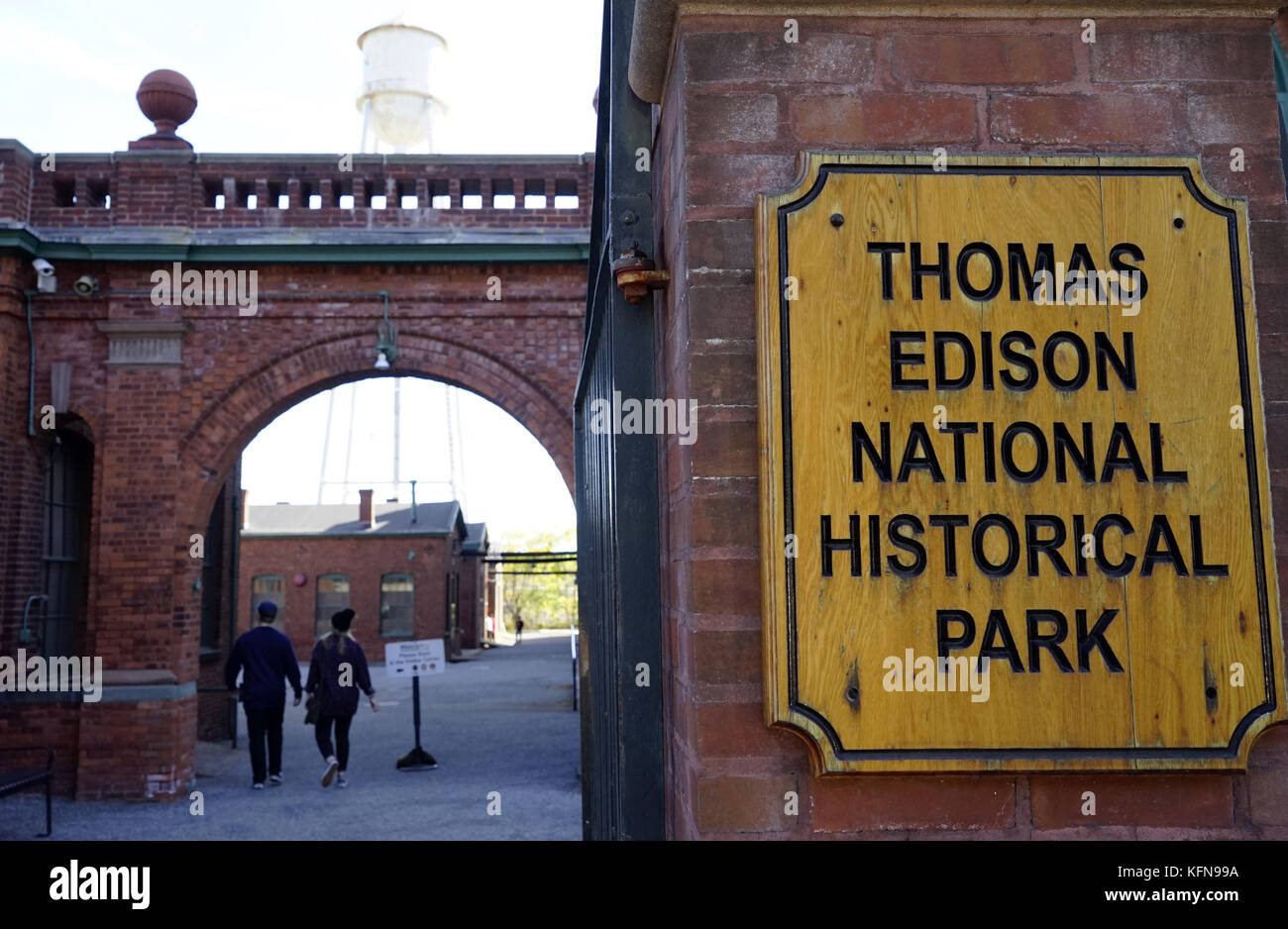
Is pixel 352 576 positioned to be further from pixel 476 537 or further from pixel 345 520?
pixel 476 537

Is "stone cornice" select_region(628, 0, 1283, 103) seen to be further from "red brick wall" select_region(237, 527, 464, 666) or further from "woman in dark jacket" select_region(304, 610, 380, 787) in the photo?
"red brick wall" select_region(237, 527, 464, 666)

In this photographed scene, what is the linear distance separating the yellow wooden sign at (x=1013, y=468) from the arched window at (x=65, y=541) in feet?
36.8

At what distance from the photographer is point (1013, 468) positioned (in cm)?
178

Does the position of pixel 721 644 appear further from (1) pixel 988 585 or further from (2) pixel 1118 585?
(2) pixel 1118 585

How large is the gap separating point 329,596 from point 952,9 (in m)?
33.3

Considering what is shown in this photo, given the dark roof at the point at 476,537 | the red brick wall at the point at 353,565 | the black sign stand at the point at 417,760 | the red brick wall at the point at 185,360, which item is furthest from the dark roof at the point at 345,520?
the red brick wall at the point at 185,360

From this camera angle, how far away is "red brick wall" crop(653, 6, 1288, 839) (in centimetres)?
173

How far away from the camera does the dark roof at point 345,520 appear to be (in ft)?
110

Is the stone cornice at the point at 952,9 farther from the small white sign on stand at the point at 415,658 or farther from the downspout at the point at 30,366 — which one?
the downspout at the point at 30,366

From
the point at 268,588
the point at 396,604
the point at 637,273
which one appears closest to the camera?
the point at 637,273

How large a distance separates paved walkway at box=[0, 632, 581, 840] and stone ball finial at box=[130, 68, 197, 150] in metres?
6.87

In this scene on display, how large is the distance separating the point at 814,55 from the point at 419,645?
1067 cm

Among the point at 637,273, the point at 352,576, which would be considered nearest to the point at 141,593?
the point at 637,273
